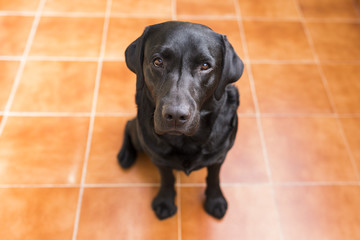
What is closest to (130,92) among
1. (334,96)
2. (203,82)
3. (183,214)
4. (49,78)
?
(49,78)

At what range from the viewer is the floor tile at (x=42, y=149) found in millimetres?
1997

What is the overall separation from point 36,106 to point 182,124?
5.02 feet

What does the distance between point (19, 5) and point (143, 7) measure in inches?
45.4

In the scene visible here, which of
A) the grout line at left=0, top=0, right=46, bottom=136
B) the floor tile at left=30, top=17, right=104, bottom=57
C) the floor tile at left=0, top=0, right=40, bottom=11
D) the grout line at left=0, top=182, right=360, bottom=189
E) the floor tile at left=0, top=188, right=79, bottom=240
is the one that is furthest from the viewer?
the floor tile at left=0, top=0, right=40, bottom=11

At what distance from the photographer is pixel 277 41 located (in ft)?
8.91

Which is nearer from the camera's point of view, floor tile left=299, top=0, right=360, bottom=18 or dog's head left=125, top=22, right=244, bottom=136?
dog's head left=125, top=22, right=244, bottom=136

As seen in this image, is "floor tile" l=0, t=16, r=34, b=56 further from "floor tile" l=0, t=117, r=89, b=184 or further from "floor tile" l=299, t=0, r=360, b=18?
"floor tile" l=299, t=0, r=360, b=18

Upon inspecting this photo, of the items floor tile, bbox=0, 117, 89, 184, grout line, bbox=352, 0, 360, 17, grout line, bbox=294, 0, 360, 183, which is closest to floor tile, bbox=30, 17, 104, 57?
floor tile, bbox=0, 117, 89, 184

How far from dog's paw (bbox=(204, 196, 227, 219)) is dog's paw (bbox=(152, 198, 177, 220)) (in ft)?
0.70

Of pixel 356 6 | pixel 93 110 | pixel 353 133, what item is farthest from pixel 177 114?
pixel 356 6

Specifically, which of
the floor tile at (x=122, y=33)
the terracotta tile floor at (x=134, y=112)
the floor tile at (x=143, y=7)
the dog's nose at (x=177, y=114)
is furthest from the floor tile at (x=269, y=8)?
the dog's nose at (x=177, y=114)

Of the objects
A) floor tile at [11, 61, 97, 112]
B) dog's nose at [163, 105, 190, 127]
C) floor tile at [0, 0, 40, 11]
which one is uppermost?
dog's nose at [163, 105, 190, 127]

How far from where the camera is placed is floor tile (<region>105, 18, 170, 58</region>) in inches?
102

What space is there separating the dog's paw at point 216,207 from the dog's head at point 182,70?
75 centimetres
